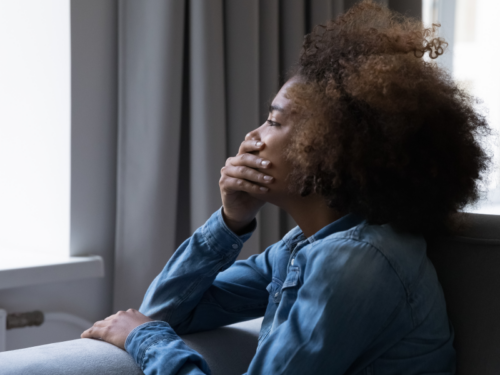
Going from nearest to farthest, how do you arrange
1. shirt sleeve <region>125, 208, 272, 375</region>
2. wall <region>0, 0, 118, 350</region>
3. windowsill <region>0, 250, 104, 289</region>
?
shirt sleeve <region>125, 208, 272, 375</region>
windowsill <region>0, 250, 104, 289</region>
wall <region>0, 0, 118, 350</region>

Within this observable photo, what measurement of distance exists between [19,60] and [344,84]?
121 centimetres

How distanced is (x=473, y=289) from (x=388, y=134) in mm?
296

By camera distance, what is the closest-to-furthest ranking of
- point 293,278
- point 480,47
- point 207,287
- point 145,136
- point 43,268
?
point 293,278, point 207,287, point 43,268, point 145,136, point 480,47

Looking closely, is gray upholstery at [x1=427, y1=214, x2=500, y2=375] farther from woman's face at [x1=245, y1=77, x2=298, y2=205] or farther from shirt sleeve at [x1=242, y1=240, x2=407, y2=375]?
woman's face at [x1=245, y1=77, x2=298, y2=205]

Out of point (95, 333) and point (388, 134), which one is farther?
point (95, 333)

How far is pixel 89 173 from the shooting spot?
1564 millimetres

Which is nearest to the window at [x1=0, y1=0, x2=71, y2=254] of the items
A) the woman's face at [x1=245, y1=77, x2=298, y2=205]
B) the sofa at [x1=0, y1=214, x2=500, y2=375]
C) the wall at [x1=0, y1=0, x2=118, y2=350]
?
the wall at [x1=0, y1=0, x2=118, y2=350]

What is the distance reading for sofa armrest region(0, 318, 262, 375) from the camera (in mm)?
834

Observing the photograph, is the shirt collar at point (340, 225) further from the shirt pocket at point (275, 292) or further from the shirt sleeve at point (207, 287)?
the shirt sleeve at point (207, 287)

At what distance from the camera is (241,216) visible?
1.05 m

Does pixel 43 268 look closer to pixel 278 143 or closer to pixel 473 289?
pixel 278 143

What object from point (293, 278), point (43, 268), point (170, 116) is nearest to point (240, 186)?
point (293, 278)

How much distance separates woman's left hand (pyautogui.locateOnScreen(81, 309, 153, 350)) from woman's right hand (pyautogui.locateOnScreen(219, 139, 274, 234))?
253 millimetres

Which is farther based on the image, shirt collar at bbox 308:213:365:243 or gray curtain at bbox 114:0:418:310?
gray curtain at bbox 114:0:418:310
